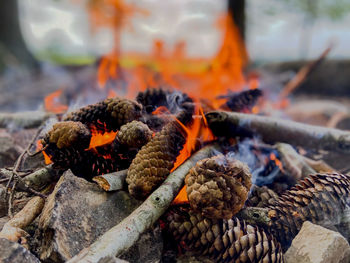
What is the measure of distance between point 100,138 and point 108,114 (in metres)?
0.20

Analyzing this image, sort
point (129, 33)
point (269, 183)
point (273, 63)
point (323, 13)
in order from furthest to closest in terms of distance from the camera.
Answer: point (323, 13) < point (129, 33) < point (273, 63) < point (269, 183)

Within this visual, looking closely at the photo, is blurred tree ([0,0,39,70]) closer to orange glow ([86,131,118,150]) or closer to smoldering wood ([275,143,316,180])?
orange glow ([86,131,118,150])

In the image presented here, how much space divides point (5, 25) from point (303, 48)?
39.7ft

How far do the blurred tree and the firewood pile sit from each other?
30.1 ft

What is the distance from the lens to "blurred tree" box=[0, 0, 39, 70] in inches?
400

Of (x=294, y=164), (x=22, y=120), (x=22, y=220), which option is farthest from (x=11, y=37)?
(x=294, y=164)

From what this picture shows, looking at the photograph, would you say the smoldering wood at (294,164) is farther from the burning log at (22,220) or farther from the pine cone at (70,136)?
the burning log at (22,220)

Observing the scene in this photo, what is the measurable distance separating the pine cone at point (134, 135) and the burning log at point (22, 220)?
24.4 inches

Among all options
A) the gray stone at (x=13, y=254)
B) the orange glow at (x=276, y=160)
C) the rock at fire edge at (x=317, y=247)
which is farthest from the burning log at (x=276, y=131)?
the gray stone at (x=13, y=254)

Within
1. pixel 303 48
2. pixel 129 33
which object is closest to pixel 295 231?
pixel 129 33

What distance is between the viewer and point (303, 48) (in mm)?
14344

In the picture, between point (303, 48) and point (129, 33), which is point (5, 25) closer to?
point (129, 33)

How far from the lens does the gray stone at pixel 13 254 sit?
1.41 metres

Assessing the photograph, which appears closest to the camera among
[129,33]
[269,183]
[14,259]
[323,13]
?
[14,259]
